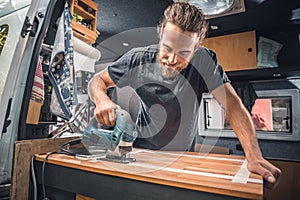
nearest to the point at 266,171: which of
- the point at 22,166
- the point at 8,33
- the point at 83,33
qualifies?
the point at 22,166

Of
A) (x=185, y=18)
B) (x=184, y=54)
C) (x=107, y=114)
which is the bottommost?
(x=107, y=114)

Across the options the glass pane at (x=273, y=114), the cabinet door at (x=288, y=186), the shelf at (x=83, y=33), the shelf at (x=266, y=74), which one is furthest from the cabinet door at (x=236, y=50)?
the shelf at (x=83, y=33)

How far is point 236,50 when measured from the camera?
2.28 metres

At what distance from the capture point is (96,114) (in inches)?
36.2

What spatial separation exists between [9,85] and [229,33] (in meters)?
2.16

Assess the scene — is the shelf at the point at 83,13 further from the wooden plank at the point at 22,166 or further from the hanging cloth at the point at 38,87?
the wooden plank at the point at 22,166

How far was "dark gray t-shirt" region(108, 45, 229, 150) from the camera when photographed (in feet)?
4.27

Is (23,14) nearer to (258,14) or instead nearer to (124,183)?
(124,183)

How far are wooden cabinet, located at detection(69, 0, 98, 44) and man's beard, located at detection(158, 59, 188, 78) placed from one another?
714 mm

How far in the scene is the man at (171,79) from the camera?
3.70 feet

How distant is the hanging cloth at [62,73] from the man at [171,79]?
0.12 metres

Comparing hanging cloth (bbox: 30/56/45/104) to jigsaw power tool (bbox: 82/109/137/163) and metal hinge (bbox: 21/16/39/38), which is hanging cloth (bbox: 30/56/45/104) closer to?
metal hinge (bbox: 21/16/39/38)

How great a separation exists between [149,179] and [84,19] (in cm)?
161

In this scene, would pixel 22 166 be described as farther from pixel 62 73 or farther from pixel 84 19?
pixel 84 19
